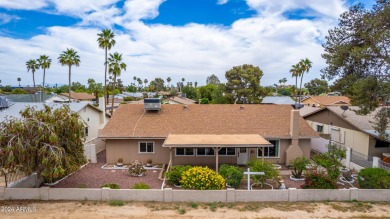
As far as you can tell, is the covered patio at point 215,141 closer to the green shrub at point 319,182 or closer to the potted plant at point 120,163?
the green shrub at point 319,182

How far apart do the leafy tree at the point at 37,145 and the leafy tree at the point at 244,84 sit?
39.1 metres

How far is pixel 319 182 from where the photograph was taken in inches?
563

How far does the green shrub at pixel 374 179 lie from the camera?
46.6 ft

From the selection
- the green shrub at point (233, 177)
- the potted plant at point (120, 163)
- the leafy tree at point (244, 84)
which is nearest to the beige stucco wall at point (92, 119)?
the potted plant at point (120, 163)

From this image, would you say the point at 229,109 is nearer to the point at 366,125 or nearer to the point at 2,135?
the point at 366,125

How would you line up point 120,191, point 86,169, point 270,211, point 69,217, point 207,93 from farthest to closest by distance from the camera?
point 207,93, point 86,169, point 120,191, point 270,211, point 69,217

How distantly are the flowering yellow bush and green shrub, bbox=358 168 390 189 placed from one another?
8.14 meters

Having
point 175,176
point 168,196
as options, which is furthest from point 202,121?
point 168,196

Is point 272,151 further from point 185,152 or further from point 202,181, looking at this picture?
point 202,181

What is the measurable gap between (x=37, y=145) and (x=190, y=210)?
8.38 meters

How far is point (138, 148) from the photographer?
20.2 meters

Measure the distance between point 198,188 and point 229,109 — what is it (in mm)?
10906

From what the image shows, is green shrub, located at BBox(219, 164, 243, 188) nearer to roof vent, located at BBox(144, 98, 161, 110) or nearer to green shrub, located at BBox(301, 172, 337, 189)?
green shrub, located at BBox(301, 172, 337, 189)

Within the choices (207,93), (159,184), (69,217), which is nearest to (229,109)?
(159,184)
